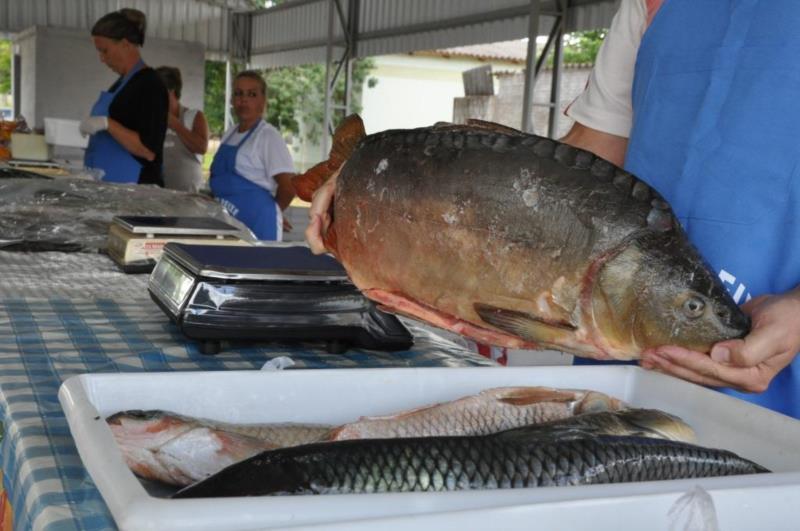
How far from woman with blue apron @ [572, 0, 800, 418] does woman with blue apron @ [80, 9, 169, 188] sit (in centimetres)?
314

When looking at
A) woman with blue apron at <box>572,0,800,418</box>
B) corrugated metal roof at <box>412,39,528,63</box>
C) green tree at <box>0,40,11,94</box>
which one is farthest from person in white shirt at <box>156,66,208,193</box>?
green tree at <box>0,40,11,94</box>

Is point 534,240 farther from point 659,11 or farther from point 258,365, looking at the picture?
point 258,365

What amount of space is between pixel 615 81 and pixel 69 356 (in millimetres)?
1046

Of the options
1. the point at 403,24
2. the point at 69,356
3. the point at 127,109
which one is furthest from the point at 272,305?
the point at 403,24

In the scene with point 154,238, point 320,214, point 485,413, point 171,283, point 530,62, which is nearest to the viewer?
point 485,413

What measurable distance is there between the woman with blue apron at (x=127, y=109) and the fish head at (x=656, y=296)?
3.45 m

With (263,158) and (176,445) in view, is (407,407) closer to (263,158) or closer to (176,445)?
(176,445)

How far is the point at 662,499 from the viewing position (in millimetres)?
682

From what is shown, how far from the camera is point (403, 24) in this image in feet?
35.8

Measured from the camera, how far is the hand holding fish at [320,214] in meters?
1.16

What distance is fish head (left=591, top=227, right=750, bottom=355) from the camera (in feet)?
3.03

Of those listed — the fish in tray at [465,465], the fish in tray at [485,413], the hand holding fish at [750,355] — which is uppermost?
the hand holding fish at [750,355]

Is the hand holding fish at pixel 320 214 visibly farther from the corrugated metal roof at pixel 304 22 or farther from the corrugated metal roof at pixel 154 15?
the corrugated metal roof at pixel 154 15

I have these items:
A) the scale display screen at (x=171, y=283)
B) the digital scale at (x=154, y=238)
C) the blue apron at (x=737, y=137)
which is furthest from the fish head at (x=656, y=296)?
the digital scale at (x=154, y=238)
